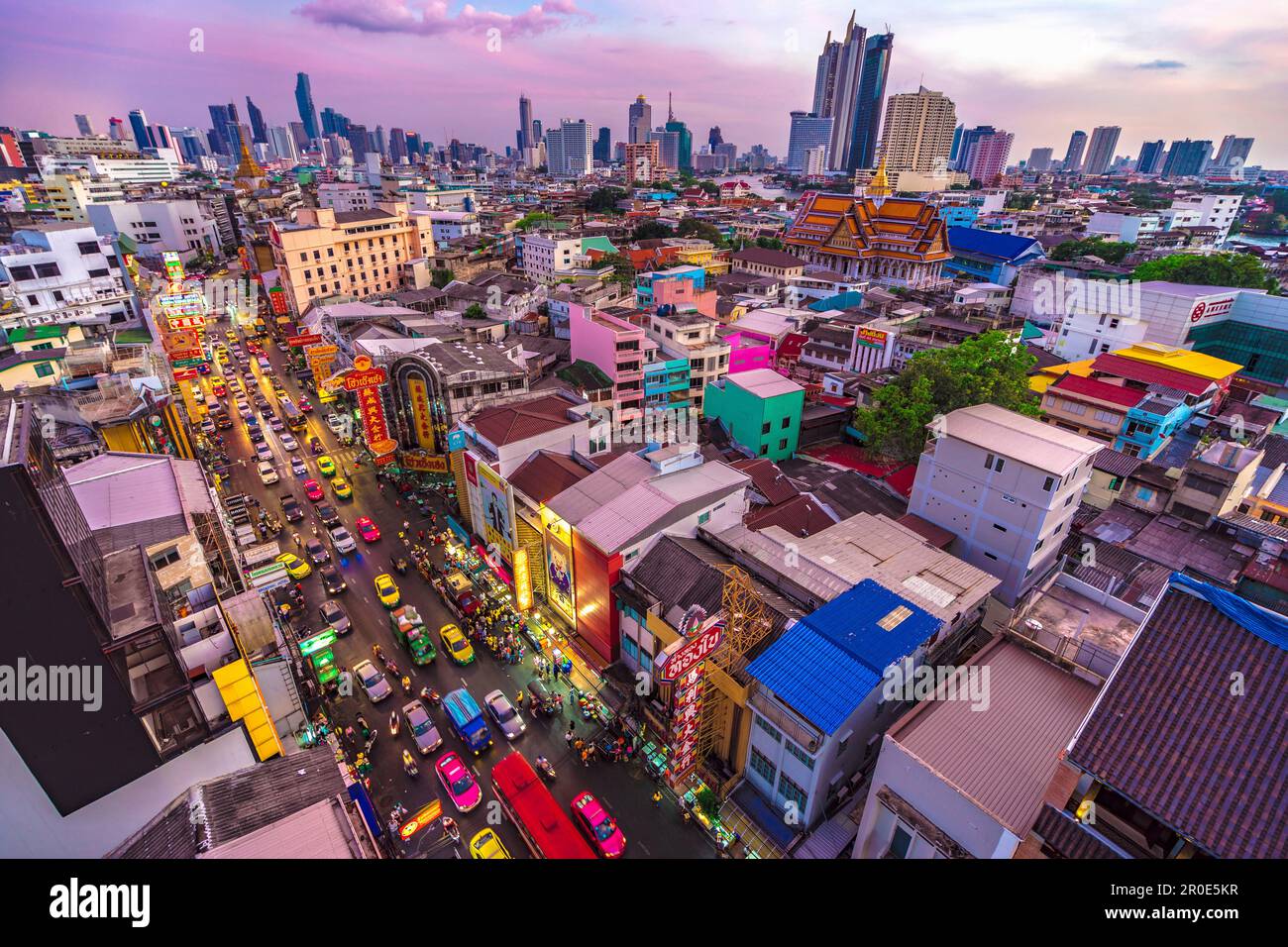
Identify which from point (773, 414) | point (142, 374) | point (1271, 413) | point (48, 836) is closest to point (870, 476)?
point (773, 414)

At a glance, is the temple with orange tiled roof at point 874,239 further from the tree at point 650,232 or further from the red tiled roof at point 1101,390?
the red tiled roof at point 1101,390

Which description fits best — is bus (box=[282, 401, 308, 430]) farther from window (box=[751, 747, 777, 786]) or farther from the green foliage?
the green foliage

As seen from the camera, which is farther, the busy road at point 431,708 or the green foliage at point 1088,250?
the green foliage at point 1088,250

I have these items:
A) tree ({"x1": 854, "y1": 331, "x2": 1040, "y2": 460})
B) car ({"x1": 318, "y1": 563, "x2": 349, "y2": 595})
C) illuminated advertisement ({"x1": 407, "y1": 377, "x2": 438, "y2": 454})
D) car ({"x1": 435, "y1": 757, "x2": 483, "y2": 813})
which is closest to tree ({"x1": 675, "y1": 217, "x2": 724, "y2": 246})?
tree ({"x1": 854, "y1": 331, "x2": 1040, "y2": 460})

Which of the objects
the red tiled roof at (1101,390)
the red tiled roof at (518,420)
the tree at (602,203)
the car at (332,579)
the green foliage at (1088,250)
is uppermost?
the tree at (602,203)

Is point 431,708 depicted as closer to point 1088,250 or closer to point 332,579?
point 332,579

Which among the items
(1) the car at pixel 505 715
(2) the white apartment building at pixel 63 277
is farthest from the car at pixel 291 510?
(2) the white apartment building at pixel 63 277

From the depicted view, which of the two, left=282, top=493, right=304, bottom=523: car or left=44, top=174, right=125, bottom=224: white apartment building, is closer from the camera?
left=282, top=493, right=304, bottom=523: car
